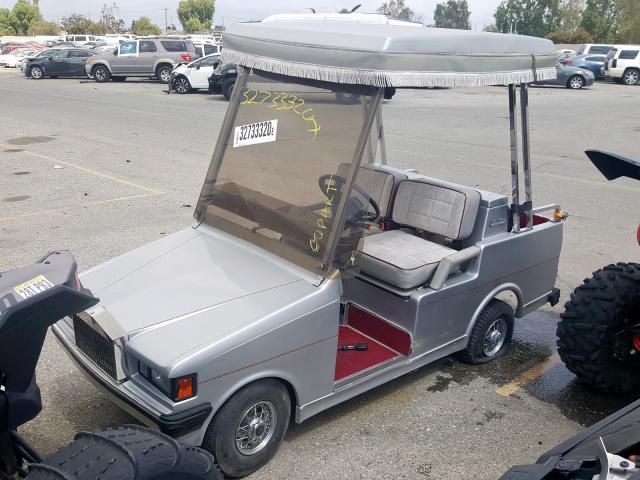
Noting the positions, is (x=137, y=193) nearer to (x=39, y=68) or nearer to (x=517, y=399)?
(x=517, y=399)

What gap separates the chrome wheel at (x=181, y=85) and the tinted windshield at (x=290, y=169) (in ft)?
64.0

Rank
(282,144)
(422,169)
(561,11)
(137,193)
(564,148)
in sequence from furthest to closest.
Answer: (561,11), (564,148), (422,169), (137,193), (282,144)

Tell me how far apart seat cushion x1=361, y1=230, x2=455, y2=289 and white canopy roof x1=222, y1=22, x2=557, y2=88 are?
3.72 ft

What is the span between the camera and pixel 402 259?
13.4 ft

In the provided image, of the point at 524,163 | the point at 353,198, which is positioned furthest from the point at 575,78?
the point at 353,198

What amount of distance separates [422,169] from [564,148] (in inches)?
170

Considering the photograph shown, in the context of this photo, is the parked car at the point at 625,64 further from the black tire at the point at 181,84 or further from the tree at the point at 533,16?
the tree at the point at 533,16

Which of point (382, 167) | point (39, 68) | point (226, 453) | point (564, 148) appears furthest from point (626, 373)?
point (39, 68)

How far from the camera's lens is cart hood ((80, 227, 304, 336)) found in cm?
A: 333

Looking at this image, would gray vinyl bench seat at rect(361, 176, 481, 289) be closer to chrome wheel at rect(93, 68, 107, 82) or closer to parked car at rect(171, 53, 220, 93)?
parked car at rect(171, 53, 220, 93)

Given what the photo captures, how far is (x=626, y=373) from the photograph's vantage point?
413cm

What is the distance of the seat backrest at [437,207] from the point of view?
432 centimetres

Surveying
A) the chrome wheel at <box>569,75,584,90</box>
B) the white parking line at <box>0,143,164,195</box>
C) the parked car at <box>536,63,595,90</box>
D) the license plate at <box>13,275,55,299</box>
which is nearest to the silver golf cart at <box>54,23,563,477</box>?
the license plate at <box>13,275,55,299</box>

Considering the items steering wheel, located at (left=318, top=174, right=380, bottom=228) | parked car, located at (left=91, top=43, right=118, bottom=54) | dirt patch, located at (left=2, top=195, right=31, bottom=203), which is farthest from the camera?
parked car, located at (left=91, top=43, right=118, bottom=54)
